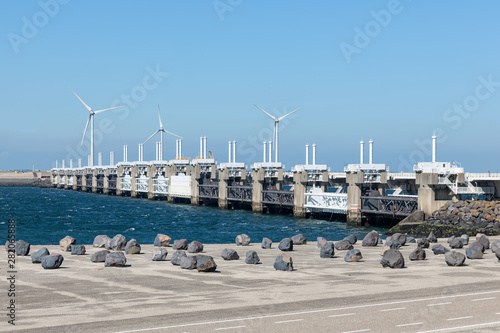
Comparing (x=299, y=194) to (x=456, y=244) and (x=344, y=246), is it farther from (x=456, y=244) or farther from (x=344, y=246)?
(x=344, y=246)

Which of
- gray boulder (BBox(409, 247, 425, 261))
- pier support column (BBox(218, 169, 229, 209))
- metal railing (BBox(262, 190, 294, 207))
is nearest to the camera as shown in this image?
gray boulder (BBox(409, 247, 425, 261))

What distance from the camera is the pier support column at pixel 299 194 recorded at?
130375 millimetres

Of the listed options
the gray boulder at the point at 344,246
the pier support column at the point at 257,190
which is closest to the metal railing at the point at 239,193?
the pier support column at the point at 257,190

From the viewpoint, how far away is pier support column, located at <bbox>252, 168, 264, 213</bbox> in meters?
148

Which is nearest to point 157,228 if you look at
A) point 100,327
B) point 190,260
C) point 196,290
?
point 190,260

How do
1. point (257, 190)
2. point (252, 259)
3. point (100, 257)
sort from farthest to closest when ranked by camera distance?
point (257, 190), point (252, 259), point (100, 257)

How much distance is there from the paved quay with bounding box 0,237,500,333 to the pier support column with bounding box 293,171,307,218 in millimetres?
81972

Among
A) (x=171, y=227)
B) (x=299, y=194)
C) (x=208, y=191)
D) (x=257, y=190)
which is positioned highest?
(x=257, y=190)

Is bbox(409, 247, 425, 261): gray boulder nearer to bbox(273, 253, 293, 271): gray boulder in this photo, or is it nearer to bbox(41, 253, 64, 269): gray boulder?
bbox(273, 253, 293, 271): gray boulder

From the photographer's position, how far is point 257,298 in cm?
3266

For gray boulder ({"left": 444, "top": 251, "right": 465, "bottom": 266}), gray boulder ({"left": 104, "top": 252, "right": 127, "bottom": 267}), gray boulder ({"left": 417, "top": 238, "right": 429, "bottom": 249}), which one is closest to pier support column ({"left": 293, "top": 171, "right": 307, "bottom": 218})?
gray boulder ({"left": 417, "top": 238, "right": 429, "bottom": 249})

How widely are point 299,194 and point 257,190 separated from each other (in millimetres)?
19122

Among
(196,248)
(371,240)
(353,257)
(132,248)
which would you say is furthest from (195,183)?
(353,257)

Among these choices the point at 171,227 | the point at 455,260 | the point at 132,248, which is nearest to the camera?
the point at 455,260
